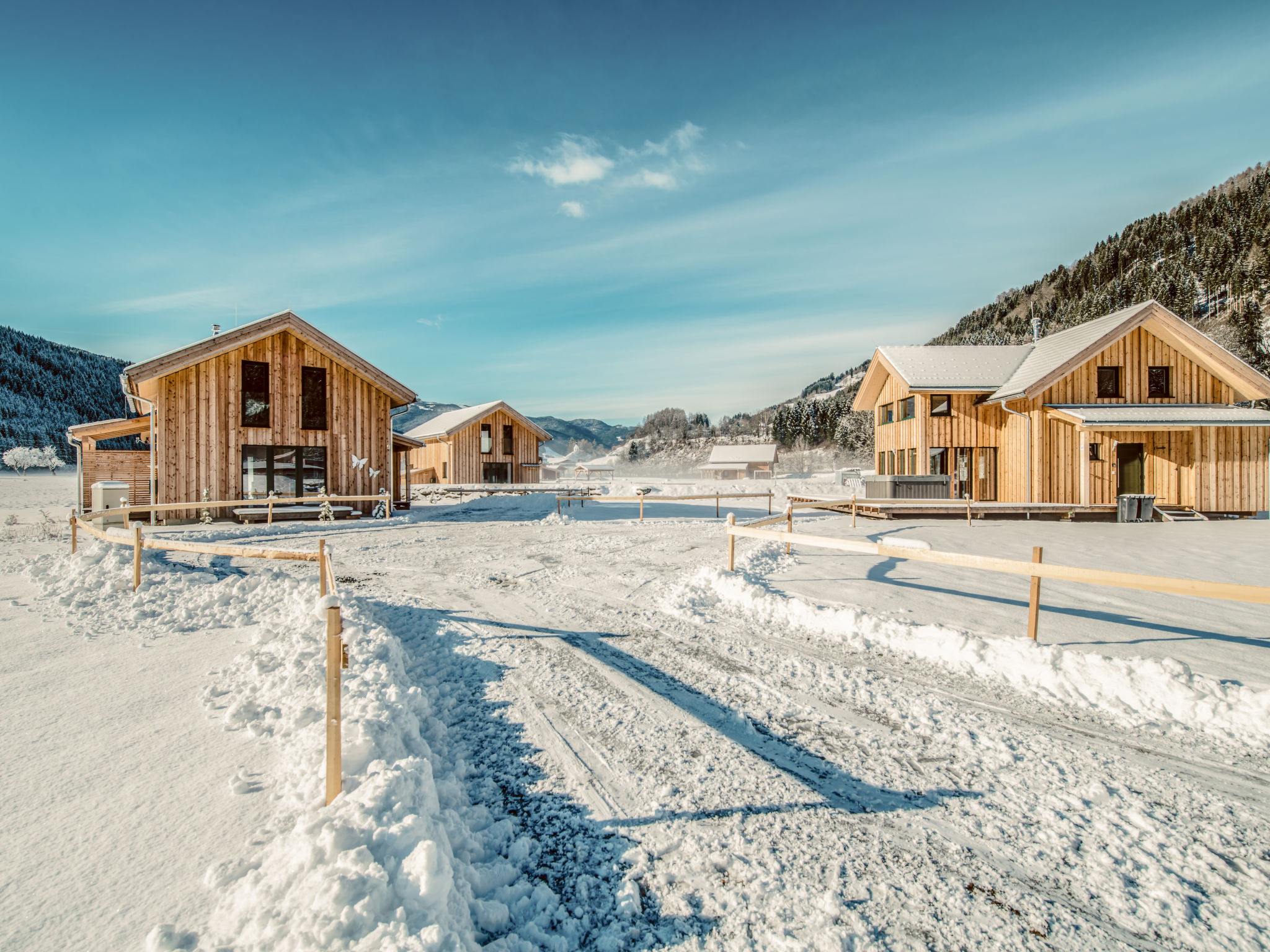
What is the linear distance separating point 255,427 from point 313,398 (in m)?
2.09

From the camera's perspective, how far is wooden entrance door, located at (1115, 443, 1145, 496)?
20625mm

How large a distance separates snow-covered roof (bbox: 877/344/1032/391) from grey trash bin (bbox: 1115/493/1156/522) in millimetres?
6318

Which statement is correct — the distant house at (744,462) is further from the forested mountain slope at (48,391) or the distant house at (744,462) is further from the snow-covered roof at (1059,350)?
the forested mountain slope at (48,391)

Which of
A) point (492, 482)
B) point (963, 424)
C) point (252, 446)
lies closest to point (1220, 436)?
point (963, 424)

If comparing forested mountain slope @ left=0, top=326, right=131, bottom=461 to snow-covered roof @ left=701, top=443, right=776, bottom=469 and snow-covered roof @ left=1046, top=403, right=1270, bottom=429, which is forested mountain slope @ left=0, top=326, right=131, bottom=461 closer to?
snow-covered roof @ left=701, top=443, right=776, bottom=469

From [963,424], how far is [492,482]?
100ft

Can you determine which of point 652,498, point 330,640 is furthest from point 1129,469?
point 330,640

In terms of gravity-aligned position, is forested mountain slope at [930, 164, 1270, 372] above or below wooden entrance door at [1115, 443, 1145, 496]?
above

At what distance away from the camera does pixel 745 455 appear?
241 ft

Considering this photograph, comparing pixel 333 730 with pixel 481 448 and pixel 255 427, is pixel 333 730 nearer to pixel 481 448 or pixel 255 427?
pixel 255 427

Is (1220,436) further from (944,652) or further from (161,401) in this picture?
(161,401)

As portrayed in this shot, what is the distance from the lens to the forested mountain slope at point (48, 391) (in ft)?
261

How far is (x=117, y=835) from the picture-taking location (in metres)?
2.96

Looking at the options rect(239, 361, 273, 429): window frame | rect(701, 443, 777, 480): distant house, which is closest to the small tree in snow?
rect(239, 361, 273, 429): window frame
